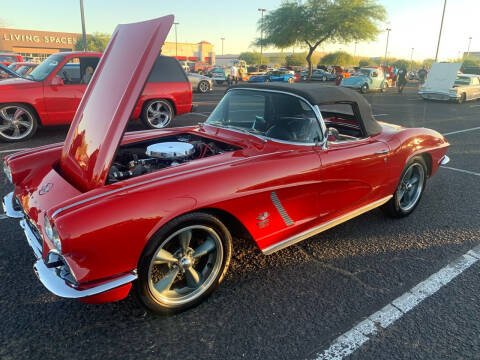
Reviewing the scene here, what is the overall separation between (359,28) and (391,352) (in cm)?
3344

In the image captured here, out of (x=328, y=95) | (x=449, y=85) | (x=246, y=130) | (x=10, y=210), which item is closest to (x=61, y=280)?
(x=10, y=210)

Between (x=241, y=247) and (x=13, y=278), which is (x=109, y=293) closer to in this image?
(x=13, y=278)

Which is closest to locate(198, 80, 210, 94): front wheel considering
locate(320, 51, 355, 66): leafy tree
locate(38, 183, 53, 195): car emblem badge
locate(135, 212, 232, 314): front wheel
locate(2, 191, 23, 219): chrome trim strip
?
locate(2, 191, 23, 219): chrome trim strip

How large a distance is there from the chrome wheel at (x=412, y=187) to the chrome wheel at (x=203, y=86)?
15.3 metres

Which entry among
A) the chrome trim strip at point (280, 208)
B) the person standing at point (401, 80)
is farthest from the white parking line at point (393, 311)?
the person standing at point (401, 80)

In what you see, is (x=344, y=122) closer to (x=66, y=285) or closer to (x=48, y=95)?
(x=66, y=285)

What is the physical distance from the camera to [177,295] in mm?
2311

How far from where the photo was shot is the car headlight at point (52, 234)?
1864 mm

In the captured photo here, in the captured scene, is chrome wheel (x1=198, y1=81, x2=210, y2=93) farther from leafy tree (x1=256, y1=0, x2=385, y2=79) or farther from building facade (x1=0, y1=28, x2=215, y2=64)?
building facade (x1=0, y1=28, x2=215, y2=64)

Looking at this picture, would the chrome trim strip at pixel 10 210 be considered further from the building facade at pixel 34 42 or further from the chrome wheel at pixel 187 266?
the building facade at pixel 34 42

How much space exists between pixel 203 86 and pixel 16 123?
12.1m

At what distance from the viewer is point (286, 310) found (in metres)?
2.33

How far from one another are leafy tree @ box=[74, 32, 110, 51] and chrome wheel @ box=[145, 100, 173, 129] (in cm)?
6871

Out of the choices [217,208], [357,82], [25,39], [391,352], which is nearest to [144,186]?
[217,208]
